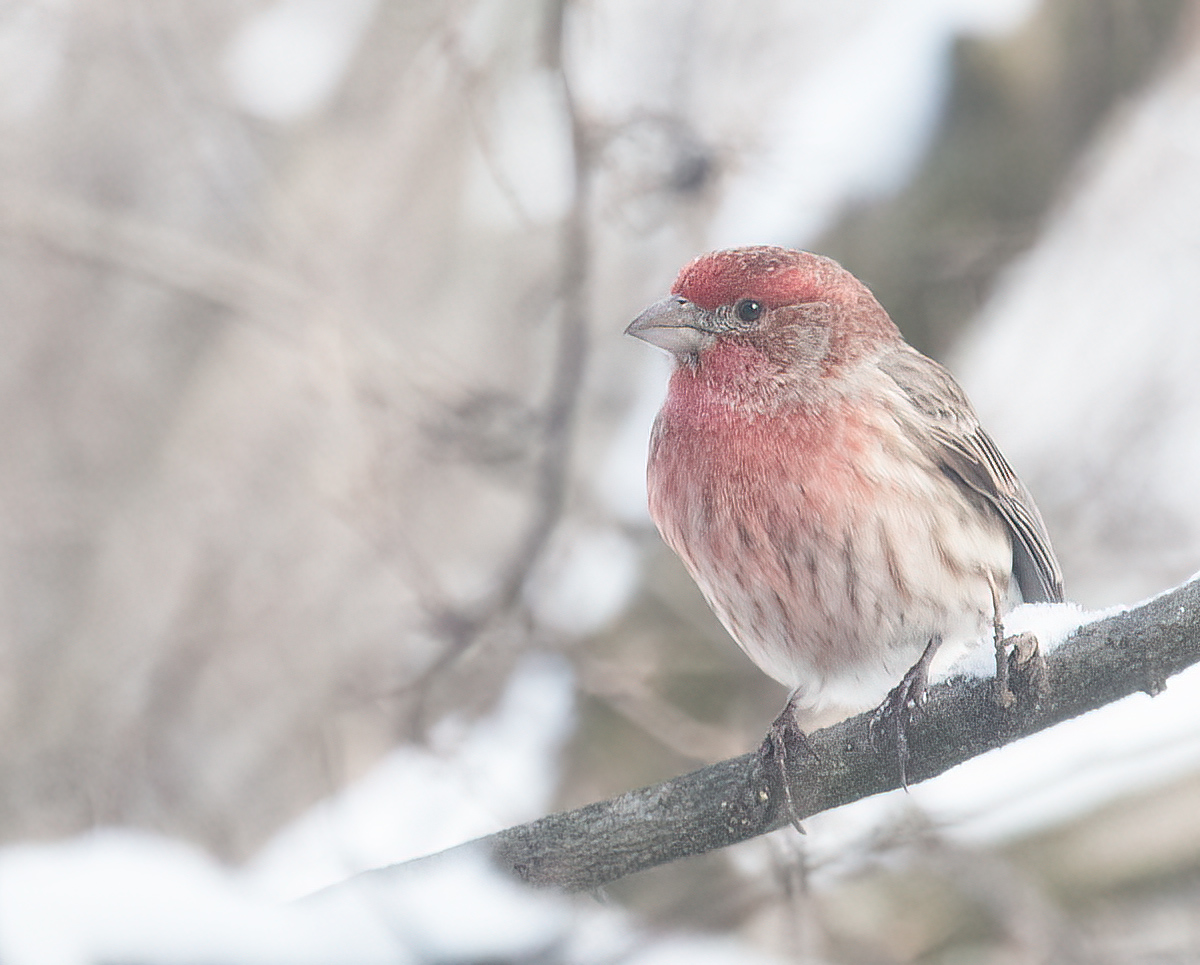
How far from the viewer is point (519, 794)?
6043mm

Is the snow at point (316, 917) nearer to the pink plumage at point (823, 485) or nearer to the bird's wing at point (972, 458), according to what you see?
the pink plumage at point (823, 485)

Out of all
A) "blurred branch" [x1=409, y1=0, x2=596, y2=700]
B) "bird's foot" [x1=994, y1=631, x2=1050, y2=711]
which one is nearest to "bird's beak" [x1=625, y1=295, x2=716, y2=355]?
"blurred branch" [x1=409, y1=0, x2=596, y2=700]

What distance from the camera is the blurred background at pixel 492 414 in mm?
5414

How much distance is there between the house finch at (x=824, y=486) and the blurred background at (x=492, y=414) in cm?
36

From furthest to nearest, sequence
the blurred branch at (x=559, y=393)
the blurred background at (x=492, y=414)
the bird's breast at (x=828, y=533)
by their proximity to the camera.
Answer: the blurred background at (x=492, y=414) → the blurred branch at (x=559, y=393) → the bird's breast at (x=828, y=533)

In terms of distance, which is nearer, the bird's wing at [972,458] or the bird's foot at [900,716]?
the bird's foot at [900,716]

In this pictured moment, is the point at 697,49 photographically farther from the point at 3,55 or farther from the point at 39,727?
the point at 39,727

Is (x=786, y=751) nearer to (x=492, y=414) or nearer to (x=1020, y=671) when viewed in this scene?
(x=1020, y=671)

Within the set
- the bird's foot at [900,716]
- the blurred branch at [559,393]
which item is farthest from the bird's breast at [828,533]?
the blurred branch at [559,393]

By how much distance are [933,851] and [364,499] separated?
2.82 metres

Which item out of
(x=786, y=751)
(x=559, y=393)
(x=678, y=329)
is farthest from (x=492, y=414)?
(x=786, y=751)

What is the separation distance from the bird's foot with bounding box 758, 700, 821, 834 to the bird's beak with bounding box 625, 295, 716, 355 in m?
1.22

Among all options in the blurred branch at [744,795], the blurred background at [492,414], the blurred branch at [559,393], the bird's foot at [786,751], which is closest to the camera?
the blurred branch at [744,795]

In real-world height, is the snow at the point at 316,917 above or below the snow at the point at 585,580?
below
